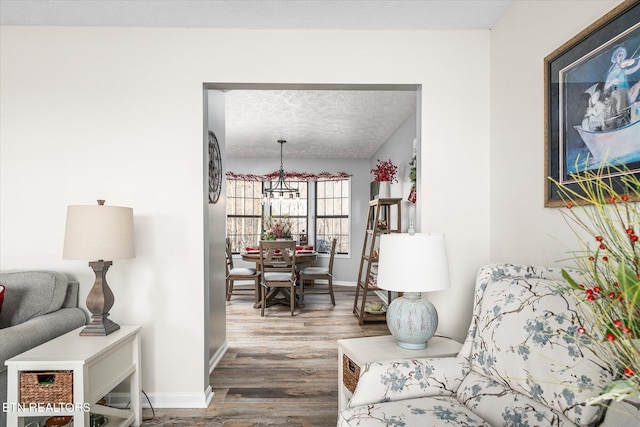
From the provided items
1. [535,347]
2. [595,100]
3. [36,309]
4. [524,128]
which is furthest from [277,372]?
[595,100]

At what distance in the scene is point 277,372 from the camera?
3.04 meters

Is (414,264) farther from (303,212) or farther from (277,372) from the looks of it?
(303,212)

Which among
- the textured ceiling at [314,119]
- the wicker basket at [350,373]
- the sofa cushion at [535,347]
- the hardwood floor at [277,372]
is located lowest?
the hardwood floor at [277,372]

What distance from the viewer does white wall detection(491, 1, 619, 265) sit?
1791 mm

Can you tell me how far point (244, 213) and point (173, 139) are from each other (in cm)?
499

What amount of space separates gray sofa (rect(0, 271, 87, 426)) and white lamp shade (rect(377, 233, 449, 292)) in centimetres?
187

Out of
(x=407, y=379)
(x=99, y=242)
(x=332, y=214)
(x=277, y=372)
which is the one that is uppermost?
(x=332, y=214)

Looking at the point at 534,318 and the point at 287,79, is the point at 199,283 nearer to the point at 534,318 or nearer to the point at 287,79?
the point at 287,79

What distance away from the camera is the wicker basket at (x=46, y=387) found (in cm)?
176

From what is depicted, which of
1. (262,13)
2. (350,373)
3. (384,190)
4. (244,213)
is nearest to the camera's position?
(350,373)

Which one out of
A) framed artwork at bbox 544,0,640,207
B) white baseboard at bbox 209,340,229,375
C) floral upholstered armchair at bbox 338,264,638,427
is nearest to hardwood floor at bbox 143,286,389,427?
white baseboard at bbox 209,340,229,375

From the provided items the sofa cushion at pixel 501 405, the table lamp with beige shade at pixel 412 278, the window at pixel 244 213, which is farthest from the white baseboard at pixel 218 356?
the window at pixel 244 213

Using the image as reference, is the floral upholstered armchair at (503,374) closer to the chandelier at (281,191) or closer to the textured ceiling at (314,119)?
the textured ceiling at (314,119)

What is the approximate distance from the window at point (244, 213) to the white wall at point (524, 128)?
18.2ft
